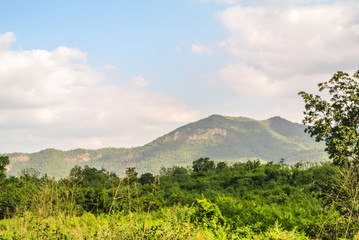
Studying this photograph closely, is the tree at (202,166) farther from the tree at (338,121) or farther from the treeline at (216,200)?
the tree at (338,121)

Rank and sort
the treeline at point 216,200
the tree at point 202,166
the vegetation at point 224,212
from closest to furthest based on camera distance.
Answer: the vegetation at point 224,212, the treeline at point 216,200, the tree at point 202,166

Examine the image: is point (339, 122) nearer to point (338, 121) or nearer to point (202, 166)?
point (338, 121)

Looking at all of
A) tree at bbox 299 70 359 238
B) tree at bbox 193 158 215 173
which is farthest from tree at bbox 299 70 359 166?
tree at bbox 193 158 215 173

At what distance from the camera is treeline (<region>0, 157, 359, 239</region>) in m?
7.93

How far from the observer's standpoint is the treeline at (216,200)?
793 cm

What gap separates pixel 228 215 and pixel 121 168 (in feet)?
21.0

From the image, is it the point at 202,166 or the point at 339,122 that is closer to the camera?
the point at 339,122

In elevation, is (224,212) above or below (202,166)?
below

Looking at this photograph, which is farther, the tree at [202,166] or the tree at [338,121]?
the tree at [202,166]

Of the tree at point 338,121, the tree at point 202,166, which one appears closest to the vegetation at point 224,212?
the tree at point 338,121

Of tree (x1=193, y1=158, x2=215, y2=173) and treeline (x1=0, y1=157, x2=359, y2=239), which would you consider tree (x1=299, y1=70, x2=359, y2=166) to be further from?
tree (x1=193, y1=158, x2=215, y2=173)

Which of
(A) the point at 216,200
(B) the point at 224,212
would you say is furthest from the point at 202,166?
(B) the point at 224,212

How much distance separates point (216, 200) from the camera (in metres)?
13.2

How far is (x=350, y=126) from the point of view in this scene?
10.0m
